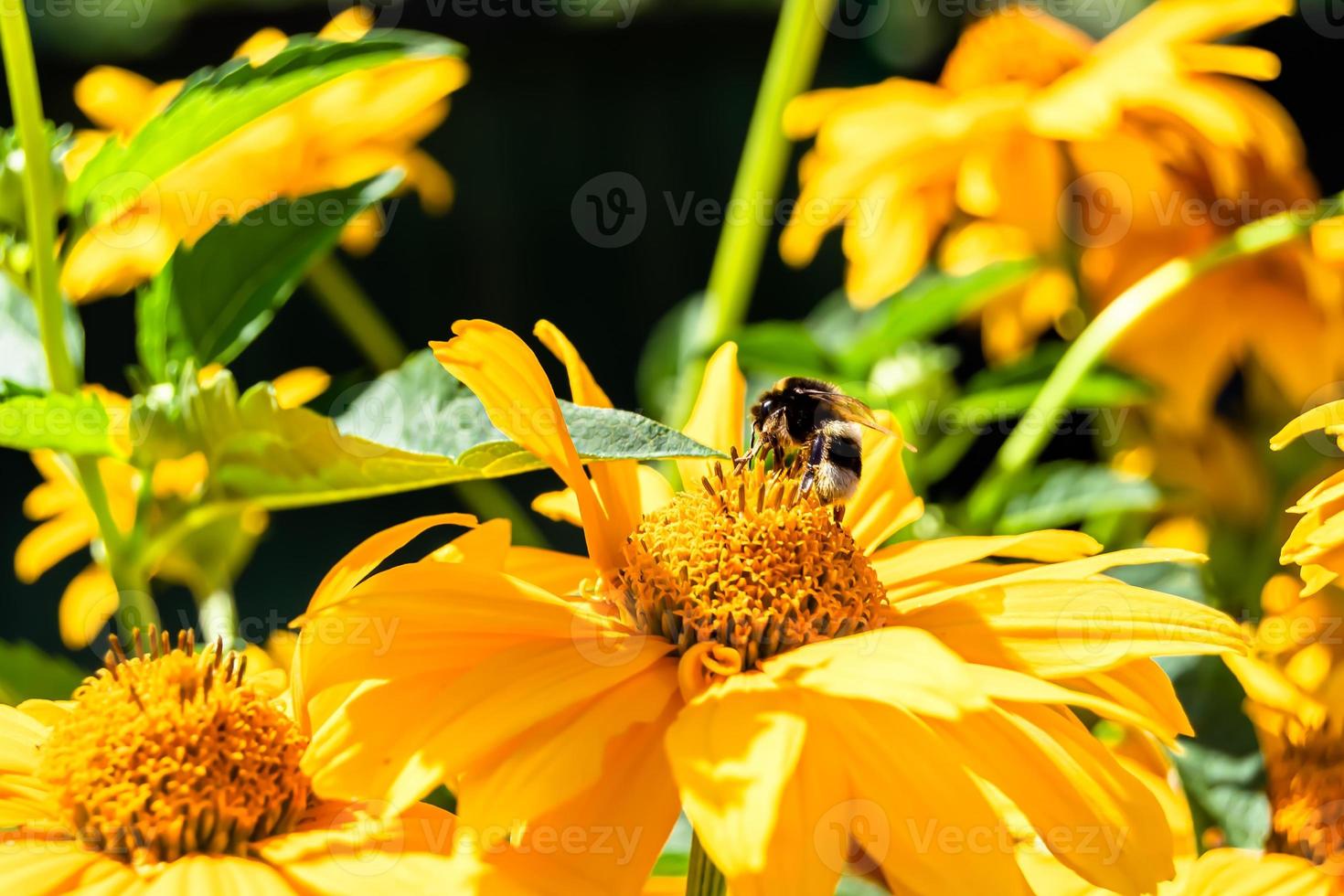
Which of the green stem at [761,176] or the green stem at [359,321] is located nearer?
the green stem at [761,176]

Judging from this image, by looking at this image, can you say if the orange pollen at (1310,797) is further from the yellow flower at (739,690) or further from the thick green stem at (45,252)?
the thick green stem at (45,252)

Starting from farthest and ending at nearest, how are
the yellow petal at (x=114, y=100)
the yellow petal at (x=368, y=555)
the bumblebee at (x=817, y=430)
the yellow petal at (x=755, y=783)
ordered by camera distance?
the yellow petal at (x=114, y=100)
the bumblebee at (x=817, y=430)
the yellow petal at (x=368, y=555)
the yellow petal at (x=755, y=783)

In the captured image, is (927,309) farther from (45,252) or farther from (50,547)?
(50,547)

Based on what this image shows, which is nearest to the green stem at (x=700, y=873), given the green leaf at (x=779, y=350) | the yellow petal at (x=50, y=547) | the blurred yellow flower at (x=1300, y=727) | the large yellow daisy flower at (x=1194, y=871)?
the large yellow daisy flower at (x=1194, y=871)

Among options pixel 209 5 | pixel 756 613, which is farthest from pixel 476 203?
pixel 756 613

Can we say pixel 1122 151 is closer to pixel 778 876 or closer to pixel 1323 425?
pixel 1323 425

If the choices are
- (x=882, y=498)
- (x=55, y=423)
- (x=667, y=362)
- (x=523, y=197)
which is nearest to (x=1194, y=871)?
(x=882, y=498)
